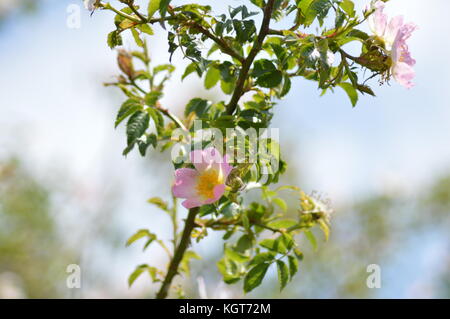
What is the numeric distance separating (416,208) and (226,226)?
257 centimetres

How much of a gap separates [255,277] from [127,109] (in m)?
0.38

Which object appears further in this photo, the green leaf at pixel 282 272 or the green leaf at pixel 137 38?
the green leaf at pixel 282 272

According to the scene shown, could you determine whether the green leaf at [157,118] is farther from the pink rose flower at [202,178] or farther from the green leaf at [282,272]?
the green leaf at [282,272]

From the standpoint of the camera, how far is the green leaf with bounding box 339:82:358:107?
2.73 feet

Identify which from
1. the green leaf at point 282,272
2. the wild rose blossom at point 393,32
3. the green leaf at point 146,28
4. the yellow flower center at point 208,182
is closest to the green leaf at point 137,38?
the green leaf at point 146,28

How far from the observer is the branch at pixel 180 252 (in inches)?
36.4

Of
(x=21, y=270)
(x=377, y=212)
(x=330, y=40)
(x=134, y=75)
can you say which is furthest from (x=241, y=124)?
(x=21, y=270)

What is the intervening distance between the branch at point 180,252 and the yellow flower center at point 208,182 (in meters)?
0.15

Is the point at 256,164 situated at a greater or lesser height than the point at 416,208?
greater

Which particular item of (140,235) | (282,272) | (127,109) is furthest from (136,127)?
(282,272)

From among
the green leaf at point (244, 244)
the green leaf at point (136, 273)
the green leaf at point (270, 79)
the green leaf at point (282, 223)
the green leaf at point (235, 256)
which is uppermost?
the green leaf at point (270, 79)

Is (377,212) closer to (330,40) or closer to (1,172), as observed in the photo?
(1,172)

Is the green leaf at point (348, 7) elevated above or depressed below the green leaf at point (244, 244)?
above
